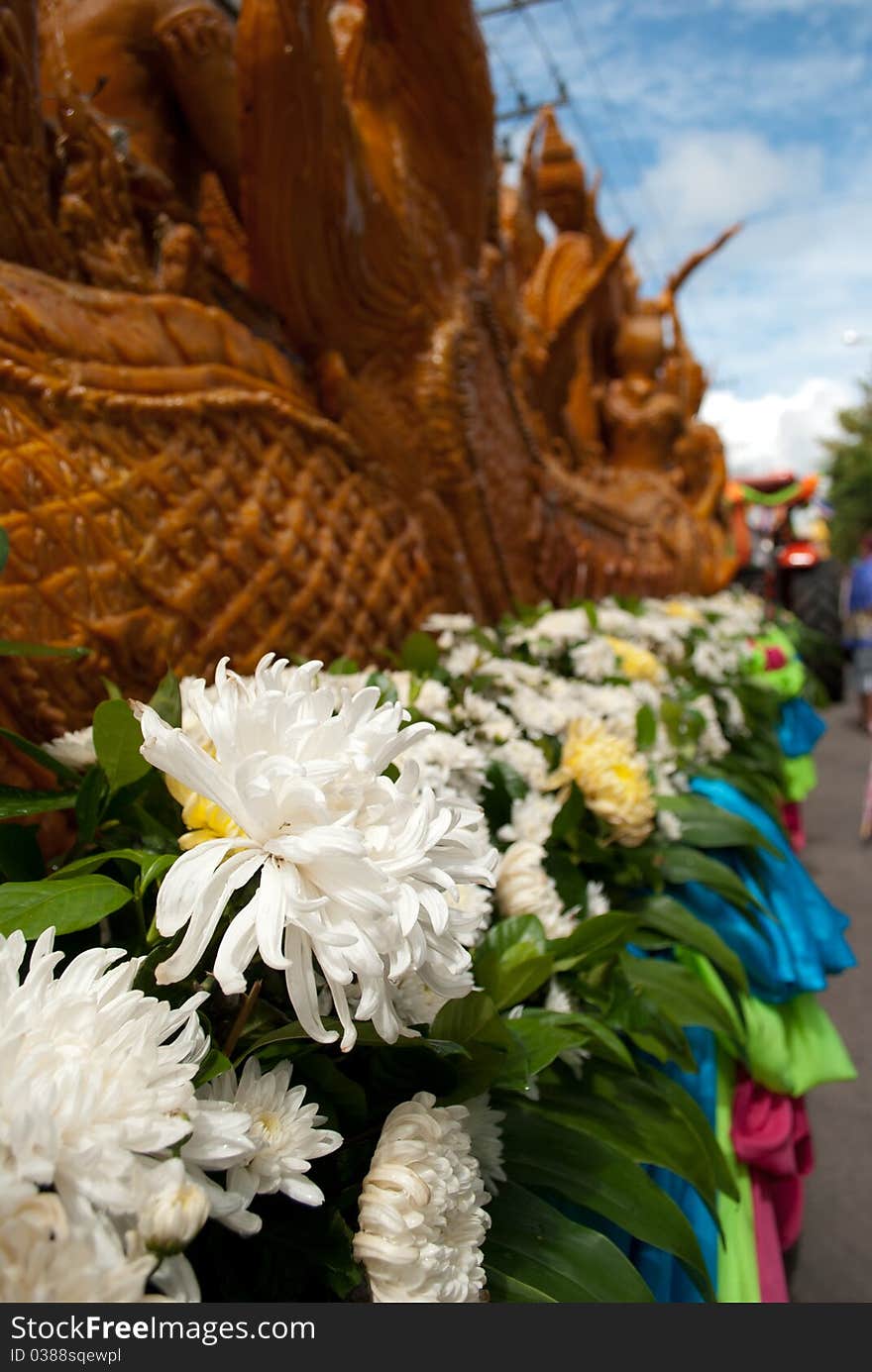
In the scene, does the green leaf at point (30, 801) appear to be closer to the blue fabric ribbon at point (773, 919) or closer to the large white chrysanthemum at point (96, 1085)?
the large white chrysanthemum at point (96, 1085)

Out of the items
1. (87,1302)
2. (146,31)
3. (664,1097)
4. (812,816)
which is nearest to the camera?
(87,1302)

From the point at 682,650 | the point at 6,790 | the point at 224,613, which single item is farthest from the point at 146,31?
the point at 682,650

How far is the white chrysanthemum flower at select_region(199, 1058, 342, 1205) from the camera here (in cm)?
30

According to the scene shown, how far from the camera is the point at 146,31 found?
109cm

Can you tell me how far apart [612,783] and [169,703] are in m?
0.45

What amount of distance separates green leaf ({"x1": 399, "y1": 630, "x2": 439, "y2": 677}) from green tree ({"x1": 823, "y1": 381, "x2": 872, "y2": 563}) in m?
5.92

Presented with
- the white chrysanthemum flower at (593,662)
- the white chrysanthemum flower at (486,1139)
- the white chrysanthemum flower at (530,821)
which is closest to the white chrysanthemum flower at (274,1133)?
the white chrysanthemum flower at (486,1139)

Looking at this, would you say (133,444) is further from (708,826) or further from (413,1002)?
(708,826)

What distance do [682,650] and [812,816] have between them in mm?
1891

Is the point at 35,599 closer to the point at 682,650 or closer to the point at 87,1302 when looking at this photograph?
the point at 87,1302

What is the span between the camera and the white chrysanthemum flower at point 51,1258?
23cm

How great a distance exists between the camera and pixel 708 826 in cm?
102

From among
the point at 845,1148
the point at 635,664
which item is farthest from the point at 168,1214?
the point at 845,1148

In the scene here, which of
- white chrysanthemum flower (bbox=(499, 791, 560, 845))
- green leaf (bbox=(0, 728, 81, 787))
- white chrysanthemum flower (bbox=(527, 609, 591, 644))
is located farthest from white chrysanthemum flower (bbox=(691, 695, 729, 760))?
green leaf (bbox=(0, 728, 81, 787))
